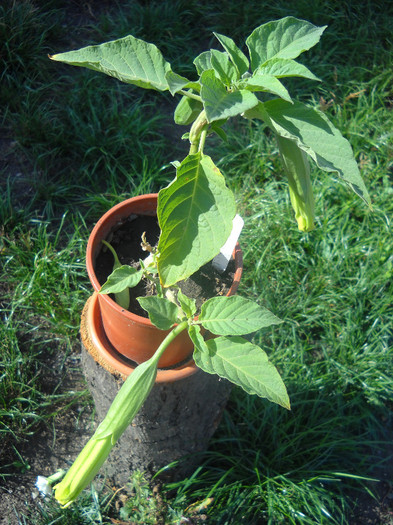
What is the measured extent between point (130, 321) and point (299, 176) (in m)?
0.48

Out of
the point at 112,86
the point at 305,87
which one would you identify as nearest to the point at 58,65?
the point at 112,86

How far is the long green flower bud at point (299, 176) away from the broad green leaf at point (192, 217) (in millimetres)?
149

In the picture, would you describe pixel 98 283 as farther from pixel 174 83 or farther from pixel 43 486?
pixel 43 486

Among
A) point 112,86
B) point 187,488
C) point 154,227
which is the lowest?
point 187,488

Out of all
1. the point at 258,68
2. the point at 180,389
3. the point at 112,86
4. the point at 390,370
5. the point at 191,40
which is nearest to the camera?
the point at 258,68

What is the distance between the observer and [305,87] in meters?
2.71

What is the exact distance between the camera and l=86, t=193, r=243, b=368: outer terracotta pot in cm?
125

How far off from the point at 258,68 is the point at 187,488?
4.41 ft

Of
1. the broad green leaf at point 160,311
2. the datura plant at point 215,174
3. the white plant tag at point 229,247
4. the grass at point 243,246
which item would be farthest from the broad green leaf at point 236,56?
the grass at point 243,246

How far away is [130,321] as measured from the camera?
48.6 inches

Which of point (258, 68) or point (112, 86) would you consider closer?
point (258, 68)

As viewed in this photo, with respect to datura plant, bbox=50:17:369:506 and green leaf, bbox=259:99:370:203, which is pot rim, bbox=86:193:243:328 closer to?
datura plant, bbox=50:17:369:506

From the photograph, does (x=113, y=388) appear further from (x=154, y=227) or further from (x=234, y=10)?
(x=234, y=10)

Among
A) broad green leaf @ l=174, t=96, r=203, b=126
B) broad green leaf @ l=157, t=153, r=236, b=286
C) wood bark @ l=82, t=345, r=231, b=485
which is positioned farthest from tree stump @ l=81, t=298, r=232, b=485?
broad green leaf @ l=174, t=96, r=203, b=126
